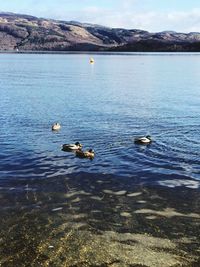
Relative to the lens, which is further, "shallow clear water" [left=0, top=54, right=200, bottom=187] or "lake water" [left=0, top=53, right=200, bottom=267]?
"shallow clear water" [left=0, top=54, right=200, bottom=187]

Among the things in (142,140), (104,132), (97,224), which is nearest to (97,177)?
(97,224)

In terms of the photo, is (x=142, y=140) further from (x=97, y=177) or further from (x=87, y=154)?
(x=97, y=177)

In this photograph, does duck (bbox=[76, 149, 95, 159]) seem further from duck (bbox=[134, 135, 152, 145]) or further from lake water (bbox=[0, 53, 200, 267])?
duck (bbox=[134, 135, 152, 145])

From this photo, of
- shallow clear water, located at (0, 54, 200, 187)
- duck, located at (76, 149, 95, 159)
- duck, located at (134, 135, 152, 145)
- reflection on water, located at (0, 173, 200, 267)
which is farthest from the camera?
duck, located at (134, 135, 152, 145)

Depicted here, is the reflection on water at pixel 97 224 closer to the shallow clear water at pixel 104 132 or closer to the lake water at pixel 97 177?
the lake water at pixel 97 177

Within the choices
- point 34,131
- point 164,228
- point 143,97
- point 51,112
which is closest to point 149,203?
point 164,228

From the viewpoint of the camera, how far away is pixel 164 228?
2325 cm


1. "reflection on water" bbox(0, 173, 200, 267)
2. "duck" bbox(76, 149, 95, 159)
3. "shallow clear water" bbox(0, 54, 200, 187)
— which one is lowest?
"shallow clear water" bbox(0, 54, 200, 187)

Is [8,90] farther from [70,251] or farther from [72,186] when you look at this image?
[70,251]

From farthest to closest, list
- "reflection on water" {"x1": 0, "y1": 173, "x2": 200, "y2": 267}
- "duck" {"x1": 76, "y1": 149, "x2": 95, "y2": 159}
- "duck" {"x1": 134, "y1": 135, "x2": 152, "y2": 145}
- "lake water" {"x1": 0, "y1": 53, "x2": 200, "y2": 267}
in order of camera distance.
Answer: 1. "duck" {"x1": 134, "y1": 135, "x2": 152, "y2": 145}
2. "duck" {"x1": 76, "y1": 149, "x2": 95, "y2": 159}
3. "lake water" {"x1": 0, "y1": 53, "x2": 200, "y2": 267}
4. "reflection on water" {"x1": 0, "y1": 173, "x2": 200, "y2": 267}

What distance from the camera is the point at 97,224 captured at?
23.6m

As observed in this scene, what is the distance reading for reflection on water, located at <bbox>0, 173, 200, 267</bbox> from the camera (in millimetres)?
20344

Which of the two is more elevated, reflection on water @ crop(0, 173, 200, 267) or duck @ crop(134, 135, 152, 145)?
duck @ crop(134, 135, 152, 145)

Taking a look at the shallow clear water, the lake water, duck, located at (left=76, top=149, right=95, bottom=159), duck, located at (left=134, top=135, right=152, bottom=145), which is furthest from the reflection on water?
duck, located at (left=134, top=135, right=152, bottom=145)
